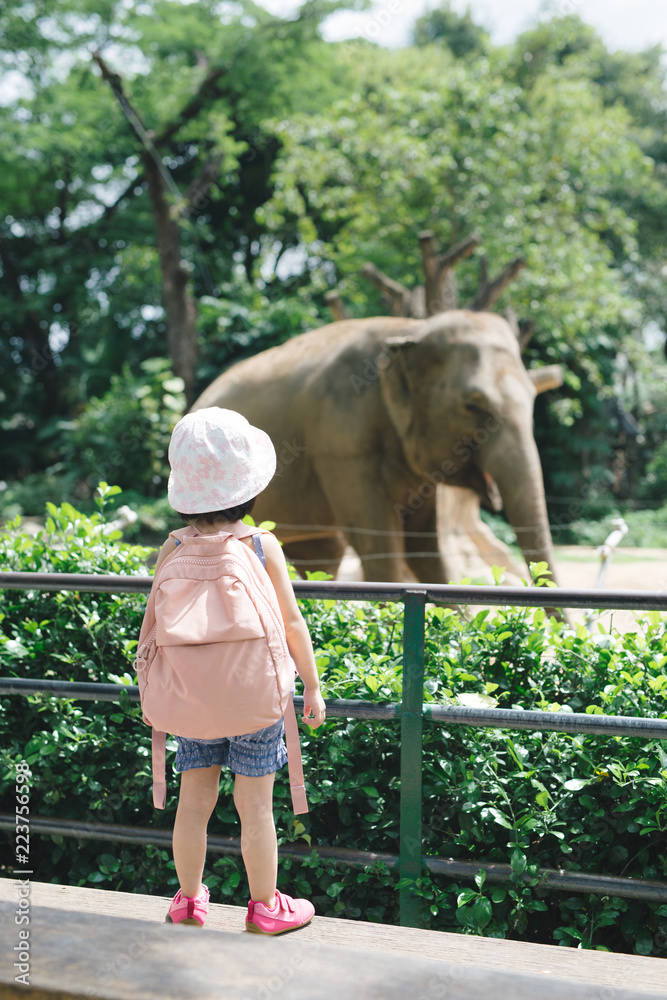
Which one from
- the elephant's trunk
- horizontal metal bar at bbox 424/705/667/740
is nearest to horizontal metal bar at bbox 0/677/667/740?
horizontal metal bar at bbox 424/705/667/740

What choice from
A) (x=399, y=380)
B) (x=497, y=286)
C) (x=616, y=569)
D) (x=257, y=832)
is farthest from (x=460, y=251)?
(x=616, y=569)

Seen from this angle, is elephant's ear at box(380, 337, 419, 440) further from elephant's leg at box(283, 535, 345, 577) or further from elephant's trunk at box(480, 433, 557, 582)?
elephant's leg at box(283, 535, 345, 577)

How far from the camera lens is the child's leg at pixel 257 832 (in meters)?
1.87

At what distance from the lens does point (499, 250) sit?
11.8 m

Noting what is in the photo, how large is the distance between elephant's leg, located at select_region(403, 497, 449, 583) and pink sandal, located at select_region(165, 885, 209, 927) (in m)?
3.79

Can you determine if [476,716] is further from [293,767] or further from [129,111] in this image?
[129,111]

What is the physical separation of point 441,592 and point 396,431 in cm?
320

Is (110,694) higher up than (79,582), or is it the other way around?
(79,582)

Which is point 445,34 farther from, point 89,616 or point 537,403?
point 89,616

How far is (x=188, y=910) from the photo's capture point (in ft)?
6.27

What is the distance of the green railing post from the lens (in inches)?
83.6

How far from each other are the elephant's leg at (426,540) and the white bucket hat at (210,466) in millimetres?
3810

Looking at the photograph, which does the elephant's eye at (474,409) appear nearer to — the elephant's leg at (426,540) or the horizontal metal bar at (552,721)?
the elephant's leg at (426,540)

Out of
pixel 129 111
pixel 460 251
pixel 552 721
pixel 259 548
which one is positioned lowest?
pixel 552 721
